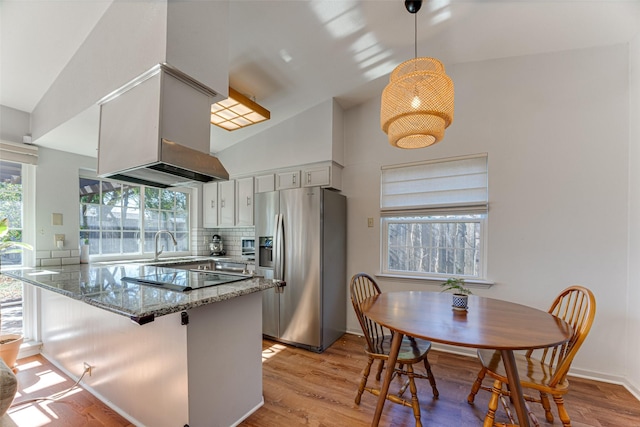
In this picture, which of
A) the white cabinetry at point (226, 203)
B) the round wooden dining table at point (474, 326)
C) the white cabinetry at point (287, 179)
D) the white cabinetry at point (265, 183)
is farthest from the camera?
the white cabinetry at point (226, 203)

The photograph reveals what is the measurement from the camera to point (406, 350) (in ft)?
5.96

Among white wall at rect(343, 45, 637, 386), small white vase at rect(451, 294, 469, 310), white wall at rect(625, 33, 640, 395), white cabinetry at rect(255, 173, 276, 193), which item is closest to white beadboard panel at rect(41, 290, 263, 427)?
small white vase at rect(451, 294, 469, 310)

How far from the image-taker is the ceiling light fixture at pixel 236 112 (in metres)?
2.54

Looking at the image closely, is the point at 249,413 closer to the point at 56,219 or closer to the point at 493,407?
the point at 493,407

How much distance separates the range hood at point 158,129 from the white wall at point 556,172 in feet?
7.84

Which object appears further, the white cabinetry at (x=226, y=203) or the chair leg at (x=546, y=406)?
the white cabinetry at (x=226, y=203)

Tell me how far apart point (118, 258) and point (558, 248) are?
15.8 ft

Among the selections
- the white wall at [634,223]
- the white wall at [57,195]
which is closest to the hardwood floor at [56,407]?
the white wall at [57,195]

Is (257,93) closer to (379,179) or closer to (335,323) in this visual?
(379,179)

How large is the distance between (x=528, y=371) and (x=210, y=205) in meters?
4.10

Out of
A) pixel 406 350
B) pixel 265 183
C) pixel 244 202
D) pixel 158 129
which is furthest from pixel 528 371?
pixel 244 202

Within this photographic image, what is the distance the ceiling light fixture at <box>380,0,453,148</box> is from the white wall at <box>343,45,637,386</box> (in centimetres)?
135

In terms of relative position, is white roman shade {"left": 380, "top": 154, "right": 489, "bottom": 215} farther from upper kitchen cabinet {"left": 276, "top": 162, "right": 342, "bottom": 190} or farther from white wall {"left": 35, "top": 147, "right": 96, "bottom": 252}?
white wall {"left": 35, "top": 147, "right": 96, "bottom": 252}

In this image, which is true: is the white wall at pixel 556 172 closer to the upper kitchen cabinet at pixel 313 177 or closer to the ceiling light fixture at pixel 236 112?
the upper kitchen cabinet at pixel 313 177
